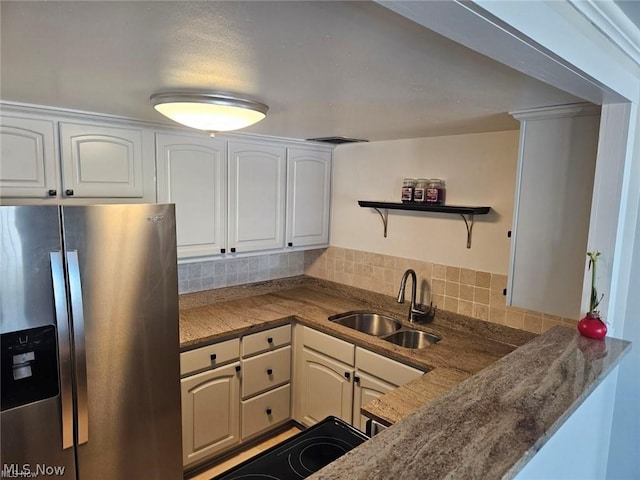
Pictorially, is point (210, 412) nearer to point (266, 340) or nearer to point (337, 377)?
point (266, 340)

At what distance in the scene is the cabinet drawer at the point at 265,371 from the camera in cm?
265

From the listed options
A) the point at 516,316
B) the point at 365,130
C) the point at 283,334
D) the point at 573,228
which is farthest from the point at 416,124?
the point at 283,334

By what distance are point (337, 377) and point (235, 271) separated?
1.14 meters

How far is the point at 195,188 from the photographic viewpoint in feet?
8.30

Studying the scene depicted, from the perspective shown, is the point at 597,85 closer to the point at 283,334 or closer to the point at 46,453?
the point at 283,334

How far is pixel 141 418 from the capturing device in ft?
6.59

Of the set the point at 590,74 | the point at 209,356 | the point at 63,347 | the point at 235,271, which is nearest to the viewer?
the point at 590,74

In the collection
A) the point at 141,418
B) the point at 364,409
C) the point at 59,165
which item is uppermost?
the point at 59,165

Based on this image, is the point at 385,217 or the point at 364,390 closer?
the point at 364,390

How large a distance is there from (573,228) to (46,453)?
2383mm

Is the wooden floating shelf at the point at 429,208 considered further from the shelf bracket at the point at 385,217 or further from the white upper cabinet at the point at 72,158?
the white upper cabinet at the point at 72,158

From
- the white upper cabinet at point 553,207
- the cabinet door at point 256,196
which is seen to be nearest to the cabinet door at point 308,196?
the cabinet door at point 256,196

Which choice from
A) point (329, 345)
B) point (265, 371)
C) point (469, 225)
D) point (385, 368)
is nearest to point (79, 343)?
point (265, 371)

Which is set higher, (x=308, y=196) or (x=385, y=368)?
(x=308, y=196)
